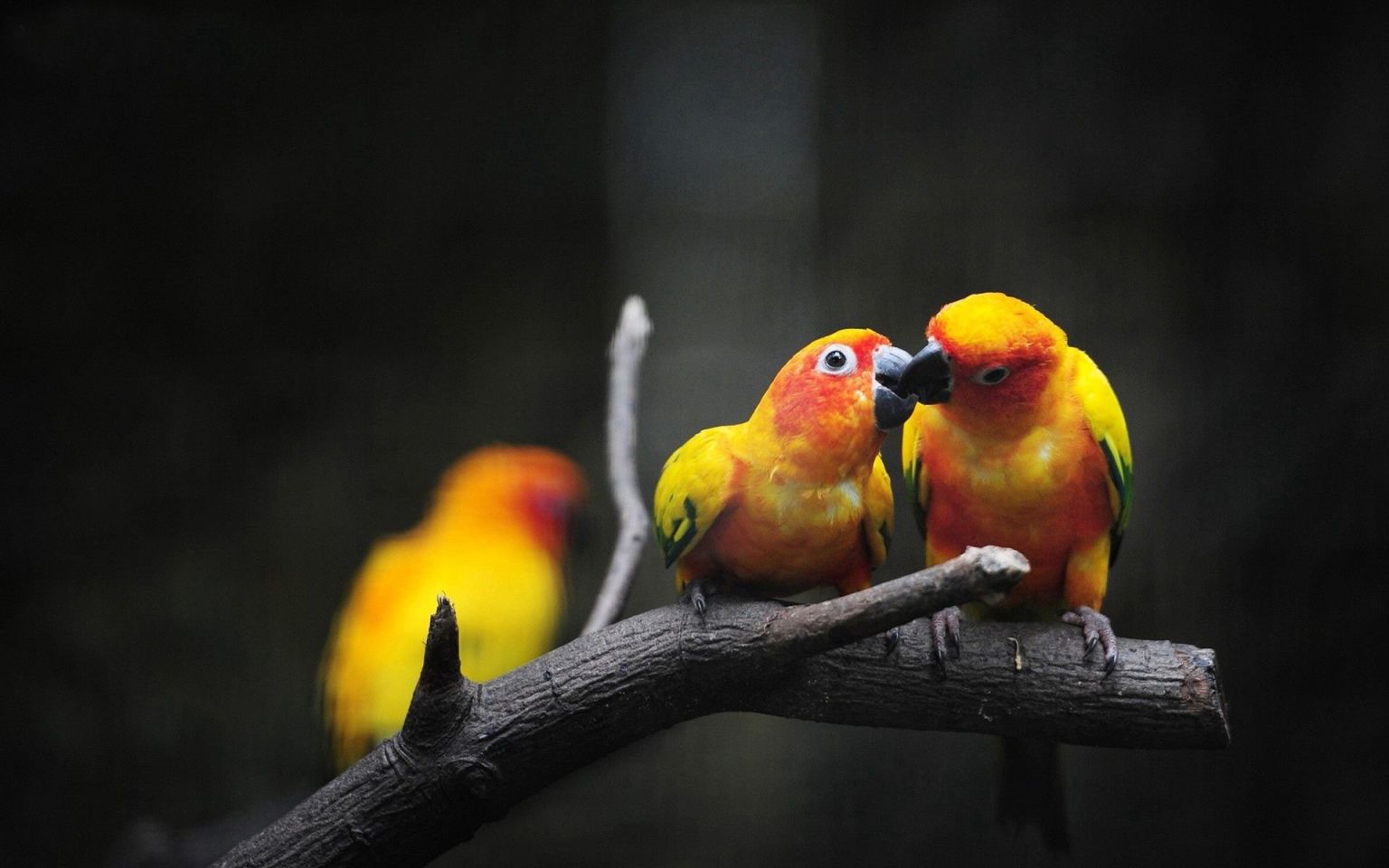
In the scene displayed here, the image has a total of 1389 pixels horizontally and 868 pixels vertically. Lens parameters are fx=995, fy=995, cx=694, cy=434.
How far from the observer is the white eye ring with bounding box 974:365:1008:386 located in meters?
1.20

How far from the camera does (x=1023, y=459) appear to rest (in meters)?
1.28

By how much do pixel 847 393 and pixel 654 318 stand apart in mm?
976

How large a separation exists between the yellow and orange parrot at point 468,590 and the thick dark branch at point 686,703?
19.3 inches

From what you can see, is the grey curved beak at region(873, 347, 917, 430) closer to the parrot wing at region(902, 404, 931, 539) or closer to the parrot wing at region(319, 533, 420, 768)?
the parrot wing at region(902, 404, 931, 539)

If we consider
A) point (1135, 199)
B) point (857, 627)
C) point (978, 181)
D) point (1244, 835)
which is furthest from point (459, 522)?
point (1244, 835)

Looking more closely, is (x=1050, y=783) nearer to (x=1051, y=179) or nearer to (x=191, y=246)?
(x=1051, y=179)

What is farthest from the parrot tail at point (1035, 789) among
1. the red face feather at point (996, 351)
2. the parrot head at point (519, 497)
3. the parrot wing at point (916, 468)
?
the parrot head at point (519, 497)

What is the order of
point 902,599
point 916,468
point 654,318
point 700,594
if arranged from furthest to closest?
point 654,318 < point 916,468 < point 700,594 < point 902,599

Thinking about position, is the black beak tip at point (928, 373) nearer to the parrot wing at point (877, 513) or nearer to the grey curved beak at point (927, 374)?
the grey curved beak at point (927, 374)

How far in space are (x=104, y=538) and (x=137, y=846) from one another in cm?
72

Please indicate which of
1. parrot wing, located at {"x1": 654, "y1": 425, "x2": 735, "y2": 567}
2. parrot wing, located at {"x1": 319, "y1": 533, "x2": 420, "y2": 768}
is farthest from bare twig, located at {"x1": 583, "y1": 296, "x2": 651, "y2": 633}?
parrot wing, located at {"x1": 654, "y1": 425, "x2": 735, "y2": 567}

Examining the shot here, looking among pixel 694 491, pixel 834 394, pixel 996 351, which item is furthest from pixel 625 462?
pixel 996 351

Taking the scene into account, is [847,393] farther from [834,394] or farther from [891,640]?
[891,640]

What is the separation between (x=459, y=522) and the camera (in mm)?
1882
